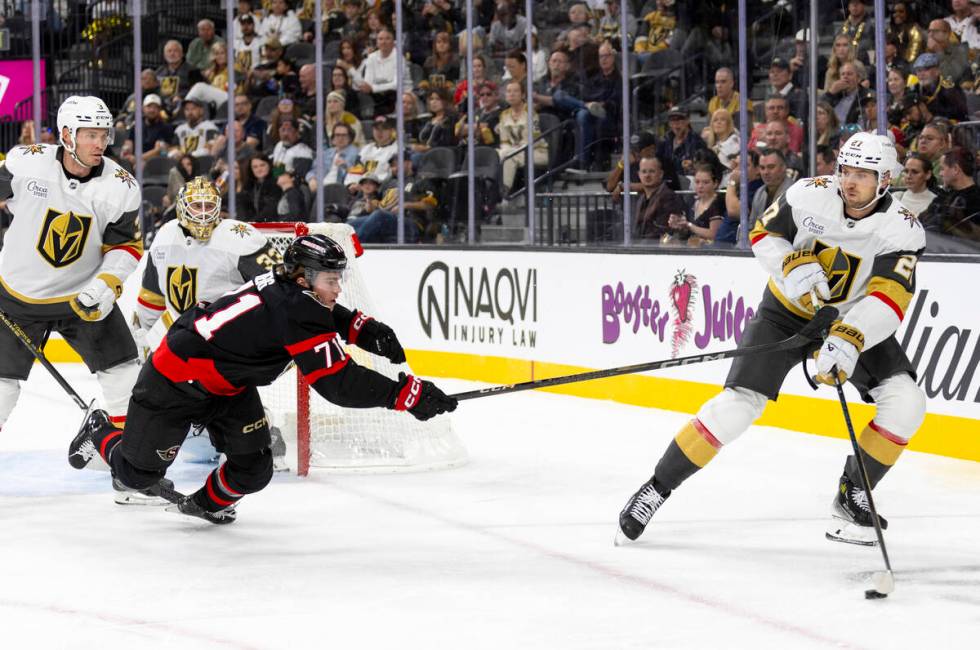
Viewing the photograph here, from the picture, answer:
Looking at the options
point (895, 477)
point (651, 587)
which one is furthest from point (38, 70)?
point (651, 587)

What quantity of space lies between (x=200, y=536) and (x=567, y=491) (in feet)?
4.39

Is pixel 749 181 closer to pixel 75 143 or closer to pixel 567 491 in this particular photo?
pixel 567 491

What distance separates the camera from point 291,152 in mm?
9367

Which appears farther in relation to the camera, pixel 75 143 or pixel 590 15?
pixel 590 15

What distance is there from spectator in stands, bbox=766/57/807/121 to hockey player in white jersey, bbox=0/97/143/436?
3.18 meters

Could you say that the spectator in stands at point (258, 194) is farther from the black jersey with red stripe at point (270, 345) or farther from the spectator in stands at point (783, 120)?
the black jersey with red stripe at point (270, 345)

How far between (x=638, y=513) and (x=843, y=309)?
839mm

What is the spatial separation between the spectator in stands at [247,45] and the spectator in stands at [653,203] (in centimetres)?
372

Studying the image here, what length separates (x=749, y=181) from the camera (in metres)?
6.73

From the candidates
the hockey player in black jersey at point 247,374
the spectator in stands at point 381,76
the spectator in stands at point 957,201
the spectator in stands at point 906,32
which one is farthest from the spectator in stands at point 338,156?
the hockey player in black jersey at point 247,374

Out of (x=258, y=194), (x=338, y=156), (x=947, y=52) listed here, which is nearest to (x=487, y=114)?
(x=338, y=156)

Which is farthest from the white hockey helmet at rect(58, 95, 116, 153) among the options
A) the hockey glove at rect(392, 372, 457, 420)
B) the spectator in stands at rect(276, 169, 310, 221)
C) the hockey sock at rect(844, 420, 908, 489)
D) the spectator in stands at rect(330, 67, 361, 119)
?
the spectator in stands at rect(330, 67, 361, 119)

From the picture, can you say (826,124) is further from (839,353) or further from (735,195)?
(839,353)

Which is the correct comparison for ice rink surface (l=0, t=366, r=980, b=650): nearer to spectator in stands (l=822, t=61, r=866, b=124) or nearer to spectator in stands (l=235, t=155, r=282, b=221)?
spectator in stands (l=822, t=61, r=866, b=124)
